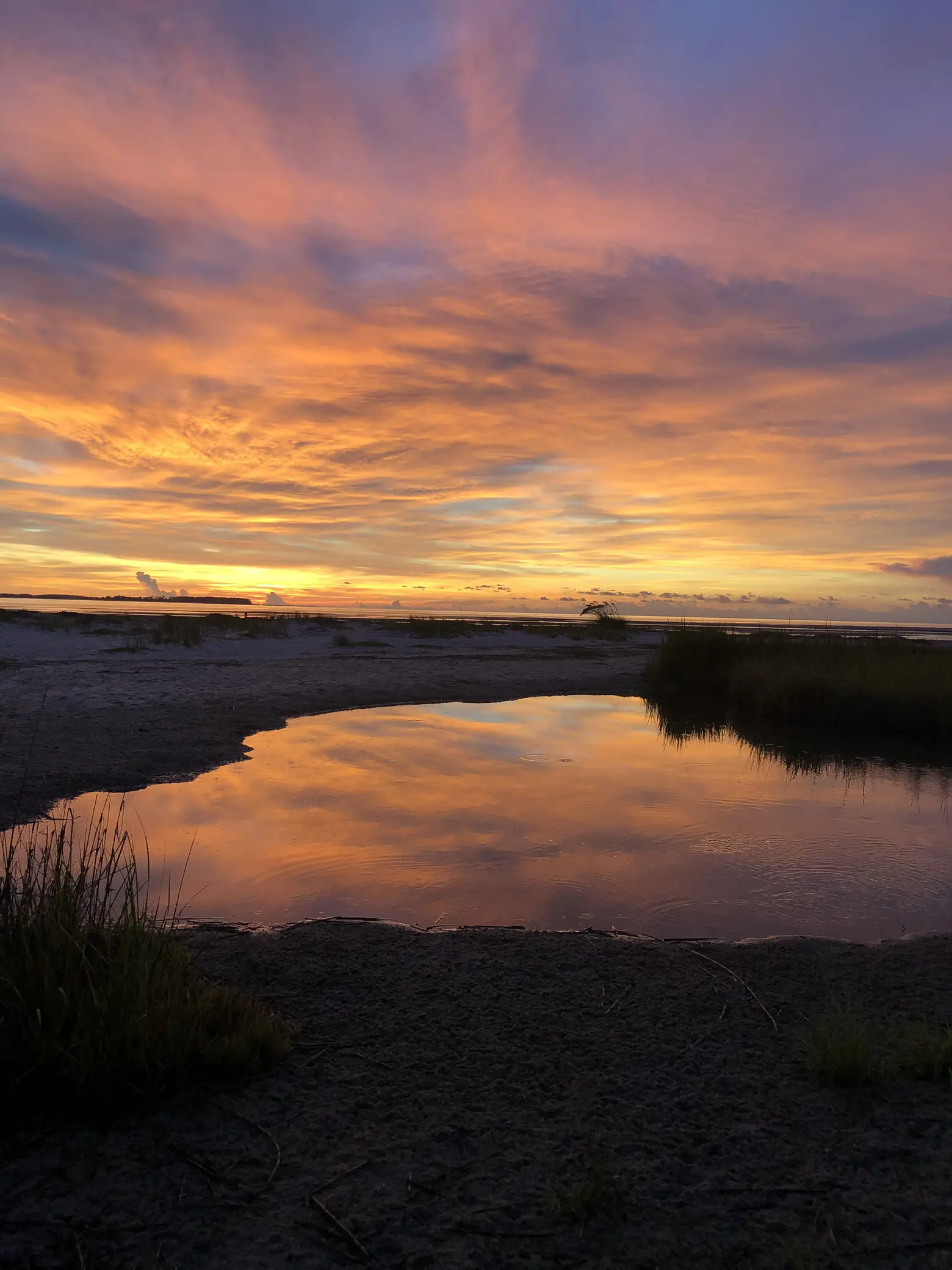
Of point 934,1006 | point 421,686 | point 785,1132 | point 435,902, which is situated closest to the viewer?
point 785,1132

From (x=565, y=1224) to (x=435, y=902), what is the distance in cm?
397

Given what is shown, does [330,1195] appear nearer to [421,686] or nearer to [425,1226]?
[425,1226]

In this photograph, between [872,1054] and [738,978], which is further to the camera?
[738,978]

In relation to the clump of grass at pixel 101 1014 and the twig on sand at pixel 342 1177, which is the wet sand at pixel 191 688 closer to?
the clump of grass at pixel 101 1014

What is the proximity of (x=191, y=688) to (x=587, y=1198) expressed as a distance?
17850 mm

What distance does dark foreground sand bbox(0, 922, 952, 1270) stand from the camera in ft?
9.42

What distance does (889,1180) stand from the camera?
3229 mm

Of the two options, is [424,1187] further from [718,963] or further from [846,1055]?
[718,963]

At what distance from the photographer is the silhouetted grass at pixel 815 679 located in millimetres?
17219

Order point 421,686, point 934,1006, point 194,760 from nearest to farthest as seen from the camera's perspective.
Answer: point 934,1006, point 194,760, point 421,686

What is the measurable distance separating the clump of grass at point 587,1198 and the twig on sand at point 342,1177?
0.79m

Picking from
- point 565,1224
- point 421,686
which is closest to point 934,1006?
point 565,1224

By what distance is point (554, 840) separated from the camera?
8781mm

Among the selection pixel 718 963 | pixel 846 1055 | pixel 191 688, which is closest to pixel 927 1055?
pixel 846 1055
